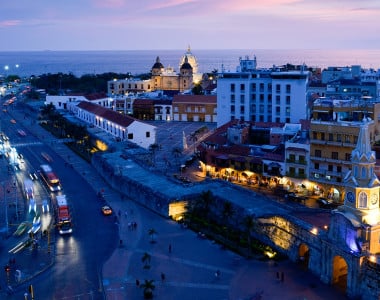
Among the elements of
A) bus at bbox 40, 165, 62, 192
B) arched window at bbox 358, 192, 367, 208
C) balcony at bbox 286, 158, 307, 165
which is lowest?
bus at bbox 40, 165, 62, 192

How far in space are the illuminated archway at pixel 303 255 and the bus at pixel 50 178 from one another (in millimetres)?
25350

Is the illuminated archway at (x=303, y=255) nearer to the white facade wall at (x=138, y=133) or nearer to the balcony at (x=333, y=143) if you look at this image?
the balcony at (x=333, y=143)

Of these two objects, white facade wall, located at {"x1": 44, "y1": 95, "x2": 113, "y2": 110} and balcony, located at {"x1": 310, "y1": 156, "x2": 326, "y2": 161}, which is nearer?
balcony, located at {"x1": 310, "y1": 156, "x2": 326, "y2": 161}

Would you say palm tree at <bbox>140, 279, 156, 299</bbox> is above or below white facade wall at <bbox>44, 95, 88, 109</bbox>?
below

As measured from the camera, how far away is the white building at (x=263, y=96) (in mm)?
69062

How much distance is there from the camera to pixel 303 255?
110ft

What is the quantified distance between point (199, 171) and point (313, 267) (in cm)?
2681

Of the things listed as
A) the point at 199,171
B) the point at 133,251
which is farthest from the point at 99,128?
the point at 133,251

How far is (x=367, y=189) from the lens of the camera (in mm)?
29703

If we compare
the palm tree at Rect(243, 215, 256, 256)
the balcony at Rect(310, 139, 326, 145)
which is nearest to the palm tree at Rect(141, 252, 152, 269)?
the palm tree at Rect(243, 215, 256, 256)

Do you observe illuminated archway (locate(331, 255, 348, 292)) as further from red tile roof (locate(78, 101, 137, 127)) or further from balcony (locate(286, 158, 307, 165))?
red tile roof (locate(78, 101, 137, 127))

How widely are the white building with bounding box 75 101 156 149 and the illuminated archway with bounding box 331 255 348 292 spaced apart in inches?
1658

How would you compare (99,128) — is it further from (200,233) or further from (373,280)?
(373,280)

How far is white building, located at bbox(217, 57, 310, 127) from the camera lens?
69062 mm
